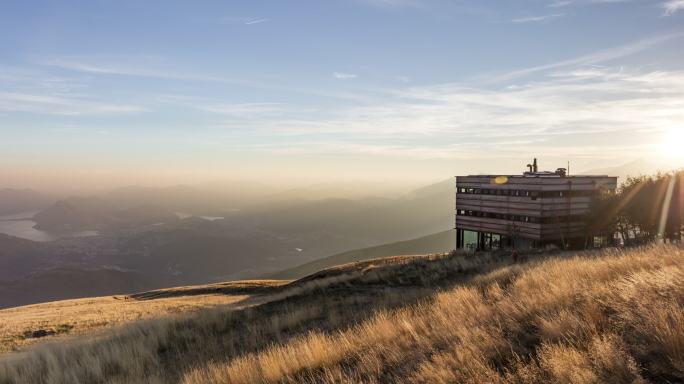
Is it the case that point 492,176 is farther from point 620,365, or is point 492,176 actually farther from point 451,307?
point 620,365

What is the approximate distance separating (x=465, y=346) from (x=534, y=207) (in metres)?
44.1

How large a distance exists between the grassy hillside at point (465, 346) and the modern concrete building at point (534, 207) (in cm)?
3484

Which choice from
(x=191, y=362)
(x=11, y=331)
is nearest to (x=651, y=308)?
(x=191, y=362)

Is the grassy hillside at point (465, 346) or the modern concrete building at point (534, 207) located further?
the modern concrete building at point (534, 207)

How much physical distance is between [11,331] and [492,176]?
45731 mm

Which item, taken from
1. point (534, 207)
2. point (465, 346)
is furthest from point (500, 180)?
point (465, 346)

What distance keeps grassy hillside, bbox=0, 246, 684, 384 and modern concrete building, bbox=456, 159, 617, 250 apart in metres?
→ 34.8

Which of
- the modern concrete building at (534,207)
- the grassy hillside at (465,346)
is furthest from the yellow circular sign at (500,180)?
the grassy hillside at (465,346)

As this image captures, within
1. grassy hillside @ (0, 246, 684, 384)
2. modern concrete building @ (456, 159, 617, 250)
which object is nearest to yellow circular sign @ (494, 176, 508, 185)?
modern concrete building @ (456, 159, 617, 250)

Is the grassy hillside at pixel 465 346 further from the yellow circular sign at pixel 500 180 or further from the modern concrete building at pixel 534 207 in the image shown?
the yellow circular sign at pixel 500 180

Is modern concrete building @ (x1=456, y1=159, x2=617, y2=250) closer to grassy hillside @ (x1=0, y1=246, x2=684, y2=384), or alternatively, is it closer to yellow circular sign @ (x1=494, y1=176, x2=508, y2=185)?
yellow circular sign @ (x1=494, y1=176, x2=508, y2=185)

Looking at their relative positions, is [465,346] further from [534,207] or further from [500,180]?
[500,180]

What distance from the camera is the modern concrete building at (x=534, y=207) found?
4594 centimetres

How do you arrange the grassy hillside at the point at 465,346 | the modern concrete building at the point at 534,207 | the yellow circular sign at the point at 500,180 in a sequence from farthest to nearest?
the yellow circular sign at the point at 500,180 → the modern concrete building at the point at 534,207 → the grassy hillside at the point at 465,346
